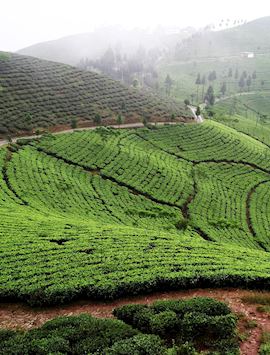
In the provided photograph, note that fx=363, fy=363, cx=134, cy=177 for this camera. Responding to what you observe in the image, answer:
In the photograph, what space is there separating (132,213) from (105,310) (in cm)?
2890

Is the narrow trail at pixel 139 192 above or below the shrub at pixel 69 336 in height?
below

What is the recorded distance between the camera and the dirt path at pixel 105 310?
68.6 ft

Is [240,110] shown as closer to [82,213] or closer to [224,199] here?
[224,199]

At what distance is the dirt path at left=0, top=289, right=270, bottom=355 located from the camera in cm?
2091

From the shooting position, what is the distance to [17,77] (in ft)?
345

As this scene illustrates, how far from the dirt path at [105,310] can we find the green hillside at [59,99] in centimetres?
6102

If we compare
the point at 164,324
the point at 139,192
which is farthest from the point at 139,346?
the point at 139,192

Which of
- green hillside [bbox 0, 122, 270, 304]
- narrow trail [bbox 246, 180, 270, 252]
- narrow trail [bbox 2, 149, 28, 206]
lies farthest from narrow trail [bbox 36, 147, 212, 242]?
narrow trail [bbox 246, 180, 270, 252]

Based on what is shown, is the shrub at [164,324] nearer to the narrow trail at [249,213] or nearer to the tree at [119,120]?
the narrow trail at [249,213]

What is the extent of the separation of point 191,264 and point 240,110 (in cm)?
16259

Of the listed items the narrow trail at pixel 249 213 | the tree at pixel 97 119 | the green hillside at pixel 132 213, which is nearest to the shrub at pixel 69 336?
the green hillside at pixel 132 213

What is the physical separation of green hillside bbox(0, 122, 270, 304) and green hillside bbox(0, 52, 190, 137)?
11.7m

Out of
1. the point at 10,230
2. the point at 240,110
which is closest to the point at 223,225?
the point at 10,230

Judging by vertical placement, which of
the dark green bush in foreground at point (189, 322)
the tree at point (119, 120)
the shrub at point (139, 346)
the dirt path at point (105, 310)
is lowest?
the tree at point (119, 120)
